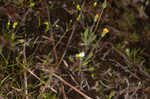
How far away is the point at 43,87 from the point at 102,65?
1.49 feet

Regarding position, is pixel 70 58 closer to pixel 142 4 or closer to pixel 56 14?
pixel 56 14

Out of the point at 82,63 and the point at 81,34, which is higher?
the point at 81,34

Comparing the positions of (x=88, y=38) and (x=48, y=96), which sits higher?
(x=88, y=38)

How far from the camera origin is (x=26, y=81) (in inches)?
52.7

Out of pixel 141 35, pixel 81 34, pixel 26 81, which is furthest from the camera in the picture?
pixel 141 35

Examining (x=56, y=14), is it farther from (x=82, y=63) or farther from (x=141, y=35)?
(x=141, y=35)

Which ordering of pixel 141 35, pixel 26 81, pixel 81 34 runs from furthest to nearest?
pixel 141 35
pixel 81 34
pixel 26 81

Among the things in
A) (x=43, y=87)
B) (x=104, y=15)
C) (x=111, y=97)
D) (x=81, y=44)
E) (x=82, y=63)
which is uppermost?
(x=104, y=15)

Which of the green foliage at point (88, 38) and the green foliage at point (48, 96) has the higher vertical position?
the green foliage at point (88, 38)

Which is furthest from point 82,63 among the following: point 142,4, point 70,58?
point 142,4

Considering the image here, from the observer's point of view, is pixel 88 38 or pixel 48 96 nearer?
pixel 48 96

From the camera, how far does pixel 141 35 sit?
5.24 ft

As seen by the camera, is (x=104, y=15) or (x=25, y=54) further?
(x=104, y=15)

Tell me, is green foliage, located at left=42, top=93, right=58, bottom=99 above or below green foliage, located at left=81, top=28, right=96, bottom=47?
below
